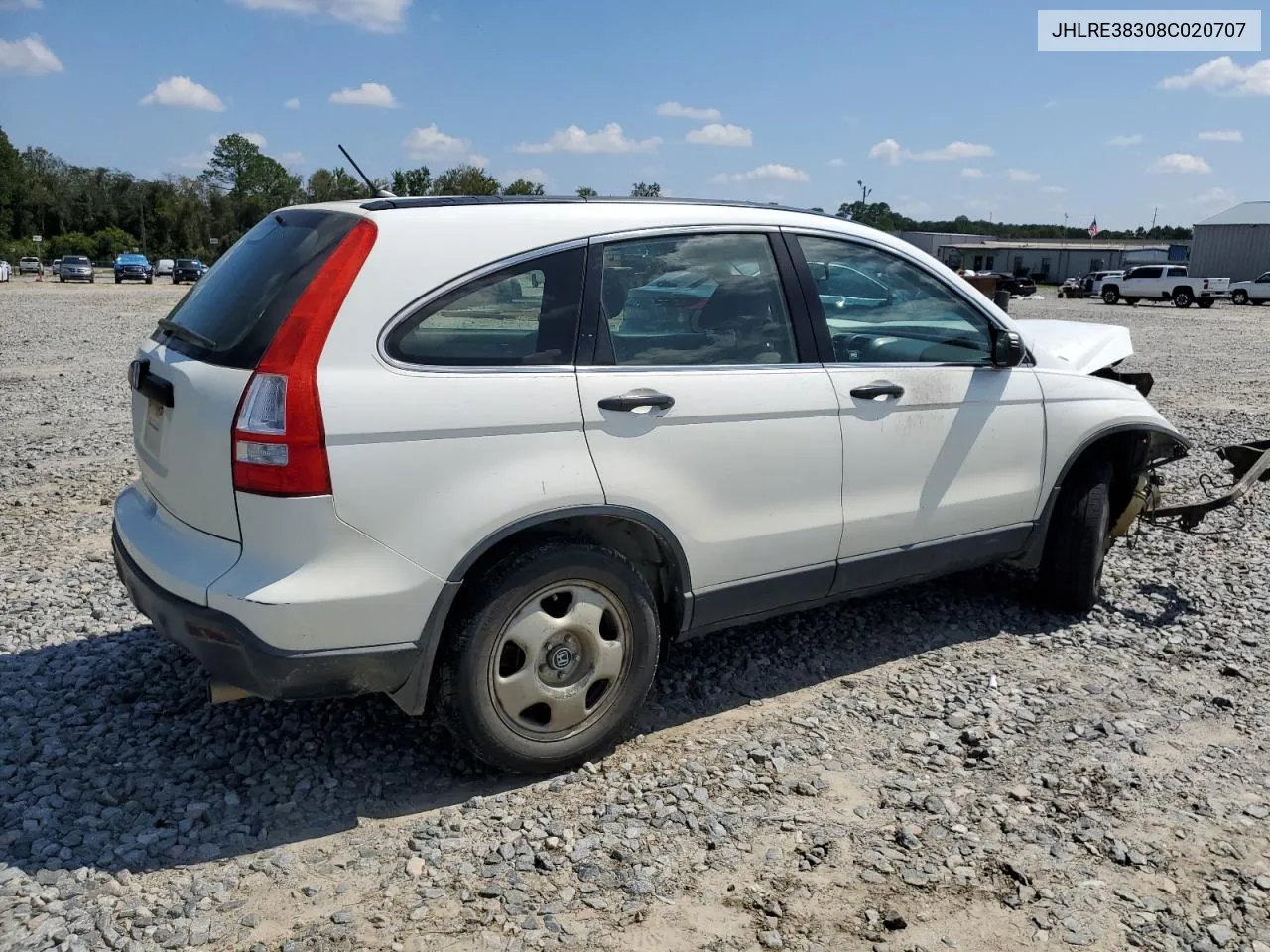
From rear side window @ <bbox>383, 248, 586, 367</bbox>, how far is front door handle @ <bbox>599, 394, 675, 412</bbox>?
0.61 ft

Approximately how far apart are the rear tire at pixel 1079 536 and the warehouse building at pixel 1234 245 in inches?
2423

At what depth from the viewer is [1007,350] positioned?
4.31 meters

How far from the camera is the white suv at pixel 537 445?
9.42 feet

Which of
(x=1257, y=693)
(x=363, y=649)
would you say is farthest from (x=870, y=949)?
(x=1257, y=693)

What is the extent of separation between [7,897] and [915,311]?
149 inches

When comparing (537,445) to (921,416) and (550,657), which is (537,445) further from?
(921,416)

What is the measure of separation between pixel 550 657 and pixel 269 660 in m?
0.90

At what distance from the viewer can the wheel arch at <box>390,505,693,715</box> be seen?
304 cm

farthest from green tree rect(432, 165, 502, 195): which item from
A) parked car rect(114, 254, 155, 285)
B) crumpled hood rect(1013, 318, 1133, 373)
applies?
crumpled hood rect(1013, 318, 1133, 373)

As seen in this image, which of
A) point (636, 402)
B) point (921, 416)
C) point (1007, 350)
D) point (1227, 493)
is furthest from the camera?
point (1227, 493)

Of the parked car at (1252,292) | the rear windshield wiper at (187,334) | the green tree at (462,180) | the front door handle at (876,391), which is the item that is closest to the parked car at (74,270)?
the green tree at (462,180)

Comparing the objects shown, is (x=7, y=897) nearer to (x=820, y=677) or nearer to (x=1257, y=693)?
(x=820, y=677)

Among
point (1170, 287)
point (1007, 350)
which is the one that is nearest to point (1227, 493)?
point (1007, 350)

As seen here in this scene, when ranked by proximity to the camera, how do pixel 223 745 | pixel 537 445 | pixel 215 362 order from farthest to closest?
pixel 223 745 → pixel 537 445 → pixel 215 362
